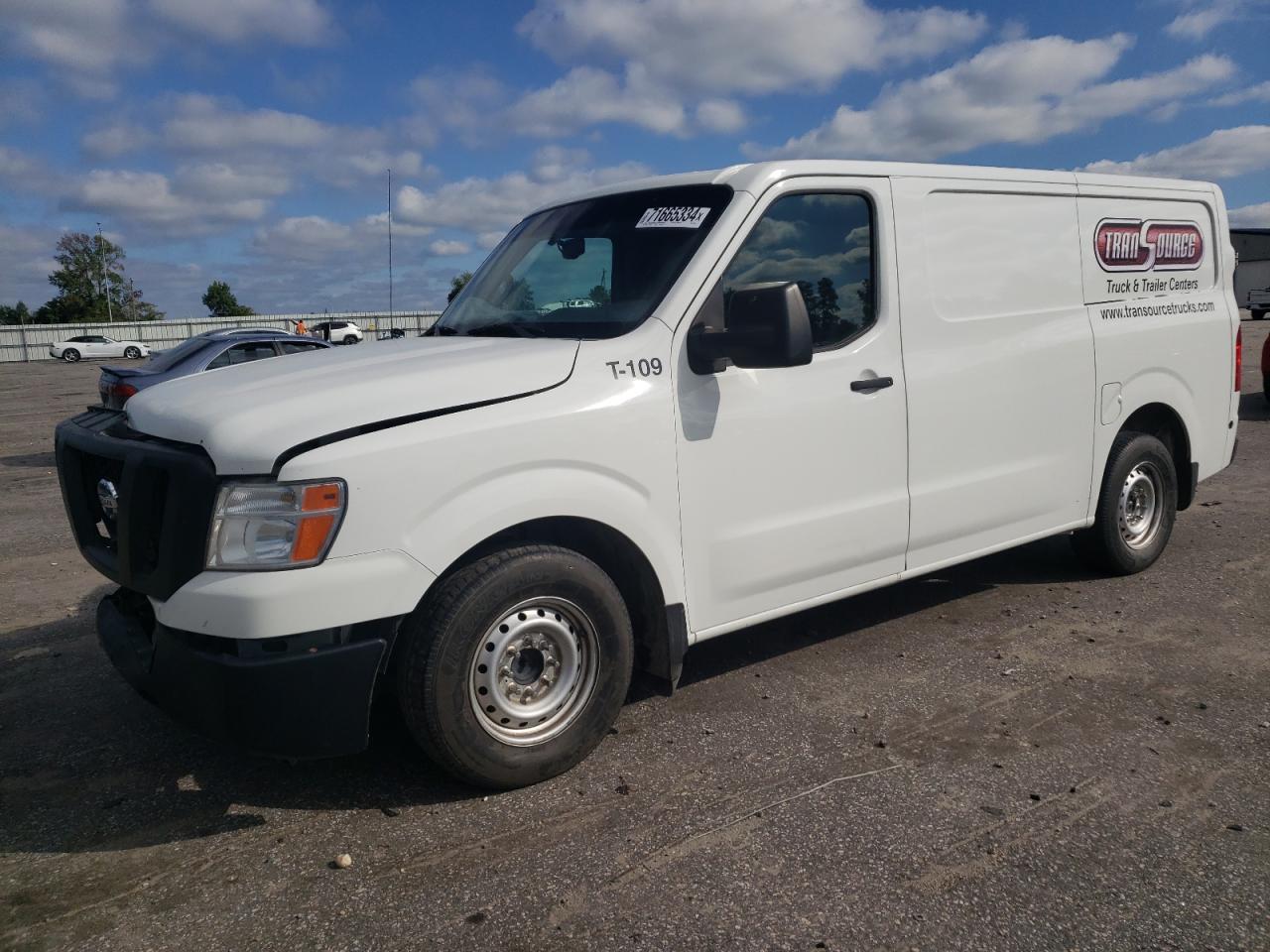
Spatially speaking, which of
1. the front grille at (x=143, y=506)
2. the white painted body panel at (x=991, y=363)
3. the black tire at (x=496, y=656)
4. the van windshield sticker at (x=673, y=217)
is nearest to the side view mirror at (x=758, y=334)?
the van windshield sticker at (x=673, y=217)

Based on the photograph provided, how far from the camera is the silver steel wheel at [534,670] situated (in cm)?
329

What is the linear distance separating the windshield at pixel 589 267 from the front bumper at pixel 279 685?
4.96ft

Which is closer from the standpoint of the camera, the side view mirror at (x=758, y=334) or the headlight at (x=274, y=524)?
the headlight at (x=274, y=524)

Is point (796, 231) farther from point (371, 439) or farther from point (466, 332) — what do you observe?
point (371, 439)

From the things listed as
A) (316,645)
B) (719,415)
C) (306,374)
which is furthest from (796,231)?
(316,645)

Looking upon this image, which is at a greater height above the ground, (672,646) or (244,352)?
(244,352)

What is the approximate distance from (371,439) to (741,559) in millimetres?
1547

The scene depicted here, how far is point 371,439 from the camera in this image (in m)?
2.98

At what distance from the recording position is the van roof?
12.9 feet

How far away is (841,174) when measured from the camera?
4.18m

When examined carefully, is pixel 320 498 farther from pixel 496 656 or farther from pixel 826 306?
pixel 826 306

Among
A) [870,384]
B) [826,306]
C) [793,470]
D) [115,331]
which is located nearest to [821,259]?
[826,306]

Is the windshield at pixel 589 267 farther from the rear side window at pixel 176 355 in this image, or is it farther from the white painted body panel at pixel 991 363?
the rear side window at pixel 176 355

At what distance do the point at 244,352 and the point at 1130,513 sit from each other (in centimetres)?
1017
